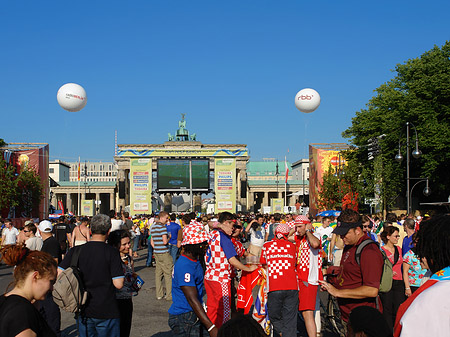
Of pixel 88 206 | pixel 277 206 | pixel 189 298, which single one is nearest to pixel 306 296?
pixel 189 298

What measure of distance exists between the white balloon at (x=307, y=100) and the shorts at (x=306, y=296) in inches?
534

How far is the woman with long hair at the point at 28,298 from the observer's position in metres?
3.48

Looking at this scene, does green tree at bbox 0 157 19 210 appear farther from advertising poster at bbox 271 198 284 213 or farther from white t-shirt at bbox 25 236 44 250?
white t-shirt at bbox 25 236 44 250

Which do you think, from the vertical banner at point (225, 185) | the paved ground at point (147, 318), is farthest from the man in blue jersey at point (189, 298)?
the vertical banner at point (225, 185)

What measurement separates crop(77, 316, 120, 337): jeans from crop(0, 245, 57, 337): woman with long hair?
1.76 meters

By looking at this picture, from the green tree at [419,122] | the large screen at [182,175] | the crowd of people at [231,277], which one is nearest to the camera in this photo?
the crowd of people at [231,277]

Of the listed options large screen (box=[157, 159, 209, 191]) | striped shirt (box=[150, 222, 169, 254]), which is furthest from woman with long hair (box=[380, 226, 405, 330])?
large screen (box=[157, 159, 209, 191])

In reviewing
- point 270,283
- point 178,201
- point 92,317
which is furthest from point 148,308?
point 178,201

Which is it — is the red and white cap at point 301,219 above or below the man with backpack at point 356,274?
above

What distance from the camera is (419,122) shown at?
4019cm

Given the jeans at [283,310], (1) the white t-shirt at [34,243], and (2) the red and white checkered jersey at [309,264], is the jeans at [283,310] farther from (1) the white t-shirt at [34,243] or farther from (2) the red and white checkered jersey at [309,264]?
(1) the white t-shirt at [34,243]

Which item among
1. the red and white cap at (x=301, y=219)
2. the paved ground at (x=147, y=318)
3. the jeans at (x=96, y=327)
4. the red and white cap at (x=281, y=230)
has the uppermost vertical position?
the red and white cap at (x=301, y=219)

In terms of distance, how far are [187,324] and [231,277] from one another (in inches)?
64.7

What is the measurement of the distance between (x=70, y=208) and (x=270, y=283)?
12570 cm
